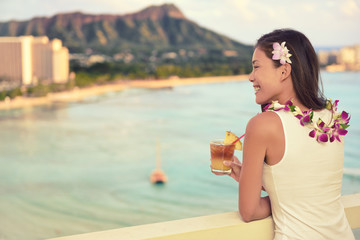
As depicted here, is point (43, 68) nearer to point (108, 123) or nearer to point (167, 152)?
→ point (108, 123)

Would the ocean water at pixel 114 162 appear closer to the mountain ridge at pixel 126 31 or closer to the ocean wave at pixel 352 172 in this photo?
the ocean wave at pixel 352 172

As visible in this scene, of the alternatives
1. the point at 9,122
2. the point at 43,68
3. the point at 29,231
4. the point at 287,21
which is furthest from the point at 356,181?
the point at 287,21

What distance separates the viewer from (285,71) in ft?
2.45

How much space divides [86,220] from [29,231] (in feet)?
6.24

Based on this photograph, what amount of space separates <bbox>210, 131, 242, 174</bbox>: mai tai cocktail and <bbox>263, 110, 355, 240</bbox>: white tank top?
125 mm

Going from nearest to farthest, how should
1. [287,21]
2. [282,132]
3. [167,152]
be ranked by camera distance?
1. [282,132]
2. [167,152]
3. [287,21]

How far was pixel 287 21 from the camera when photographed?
6025 centimetres

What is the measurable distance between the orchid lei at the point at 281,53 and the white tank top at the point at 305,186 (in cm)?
9

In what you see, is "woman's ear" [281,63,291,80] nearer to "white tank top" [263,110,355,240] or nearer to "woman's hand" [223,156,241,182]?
"white tank top" [263,110,355,240]

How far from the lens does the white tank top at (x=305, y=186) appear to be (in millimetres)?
707

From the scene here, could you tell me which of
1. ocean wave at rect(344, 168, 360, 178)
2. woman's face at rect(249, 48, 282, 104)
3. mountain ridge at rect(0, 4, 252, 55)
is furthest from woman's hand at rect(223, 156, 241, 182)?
mountain ridge at rect(0, 4, 252, 55)

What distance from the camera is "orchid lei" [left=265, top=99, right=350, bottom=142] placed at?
0.71 m

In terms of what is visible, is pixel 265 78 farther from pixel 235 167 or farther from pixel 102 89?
pixel 102 89

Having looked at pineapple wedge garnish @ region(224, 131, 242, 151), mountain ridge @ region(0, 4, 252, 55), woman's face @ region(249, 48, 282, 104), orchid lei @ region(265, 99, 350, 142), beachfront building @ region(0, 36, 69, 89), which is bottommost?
beachfront building @ region(0, 36, 69, 89)
